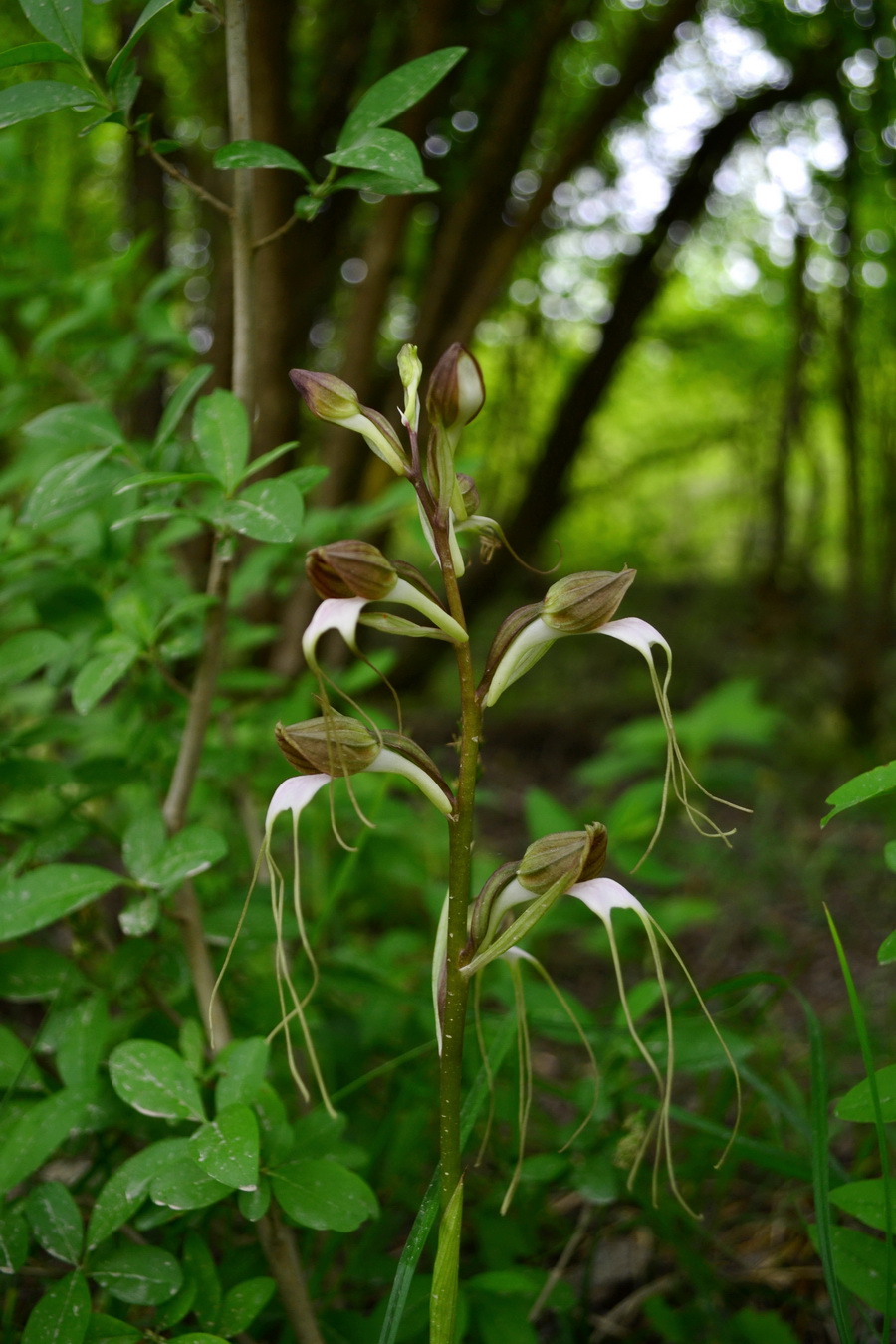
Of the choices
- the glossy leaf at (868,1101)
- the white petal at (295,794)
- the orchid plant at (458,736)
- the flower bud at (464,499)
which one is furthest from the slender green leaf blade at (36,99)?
the glossy leaf at (868,1101)

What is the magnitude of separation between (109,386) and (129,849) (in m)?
0.86

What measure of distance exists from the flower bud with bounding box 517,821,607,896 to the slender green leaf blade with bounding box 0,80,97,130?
68 cm

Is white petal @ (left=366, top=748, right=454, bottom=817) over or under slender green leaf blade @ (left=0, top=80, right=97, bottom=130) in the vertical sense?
under

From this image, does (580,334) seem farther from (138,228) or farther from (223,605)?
(223,605)

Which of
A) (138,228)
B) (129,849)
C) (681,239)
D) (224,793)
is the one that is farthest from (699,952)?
(138,228)

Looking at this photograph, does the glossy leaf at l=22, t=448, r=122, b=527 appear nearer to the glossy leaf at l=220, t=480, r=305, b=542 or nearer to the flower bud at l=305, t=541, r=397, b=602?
the glossy leaf at l=220, t=480, r=305, b=542

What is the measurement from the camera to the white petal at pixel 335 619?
0.59 meters

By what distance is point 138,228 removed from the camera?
3059 mm

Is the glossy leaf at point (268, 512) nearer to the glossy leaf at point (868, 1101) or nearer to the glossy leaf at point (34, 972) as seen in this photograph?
the glossy leaf at point (34, 972)

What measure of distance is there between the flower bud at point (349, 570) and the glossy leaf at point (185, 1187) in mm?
467

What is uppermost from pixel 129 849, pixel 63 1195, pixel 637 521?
pixel 129 849

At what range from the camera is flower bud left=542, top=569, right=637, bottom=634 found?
2.11 feet

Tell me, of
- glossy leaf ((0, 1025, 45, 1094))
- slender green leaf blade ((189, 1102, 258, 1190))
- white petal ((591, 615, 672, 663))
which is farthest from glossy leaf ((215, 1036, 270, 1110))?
white petal ((591, 615, 672, 663))

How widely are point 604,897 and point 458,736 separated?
0.15 metres
